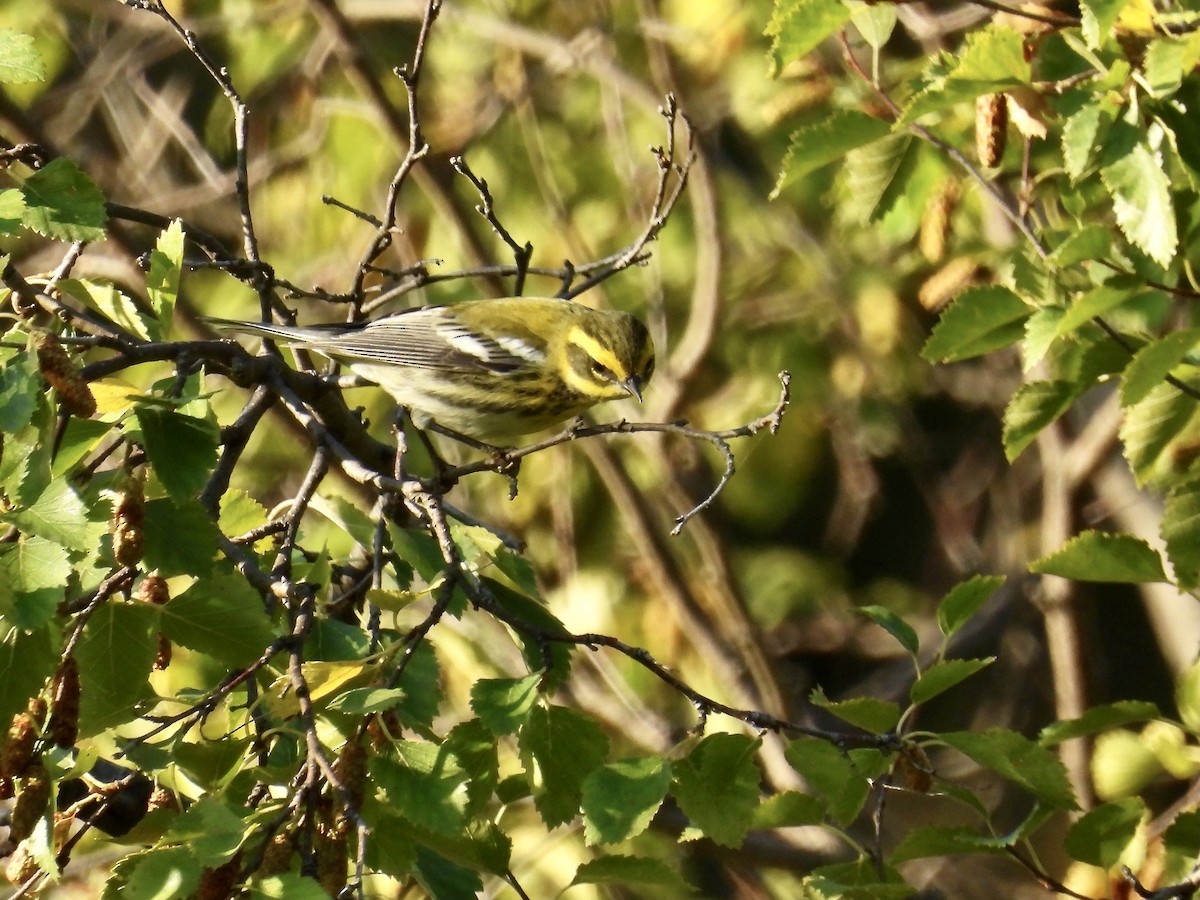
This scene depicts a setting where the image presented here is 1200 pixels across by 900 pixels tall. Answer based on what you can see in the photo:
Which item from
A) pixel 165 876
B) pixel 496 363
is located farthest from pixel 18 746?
pixel 496 363

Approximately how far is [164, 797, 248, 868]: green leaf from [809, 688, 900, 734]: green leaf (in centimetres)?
96

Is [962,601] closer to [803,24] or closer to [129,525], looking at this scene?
[803,24]

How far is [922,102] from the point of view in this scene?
7.88ft

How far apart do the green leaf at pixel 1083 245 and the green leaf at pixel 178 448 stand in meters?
1.47

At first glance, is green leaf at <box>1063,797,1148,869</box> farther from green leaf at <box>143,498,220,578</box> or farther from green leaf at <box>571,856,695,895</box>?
green leaf at <box>143,498,220,578</box>

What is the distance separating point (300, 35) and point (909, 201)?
4393 mm

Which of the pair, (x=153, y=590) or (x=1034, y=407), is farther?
(x=1034, y=407)

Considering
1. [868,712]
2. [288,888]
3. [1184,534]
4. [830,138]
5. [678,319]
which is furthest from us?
[678,319]

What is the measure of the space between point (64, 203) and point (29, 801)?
3.30 feet

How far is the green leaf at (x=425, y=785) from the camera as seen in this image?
6.33 feet

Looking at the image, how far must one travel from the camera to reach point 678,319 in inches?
265

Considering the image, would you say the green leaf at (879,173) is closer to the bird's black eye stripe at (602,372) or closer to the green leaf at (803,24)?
the green leaf at (803,24)

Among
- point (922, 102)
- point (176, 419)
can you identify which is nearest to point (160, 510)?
point (176, 419)

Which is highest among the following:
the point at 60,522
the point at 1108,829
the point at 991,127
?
the point at 60,522
